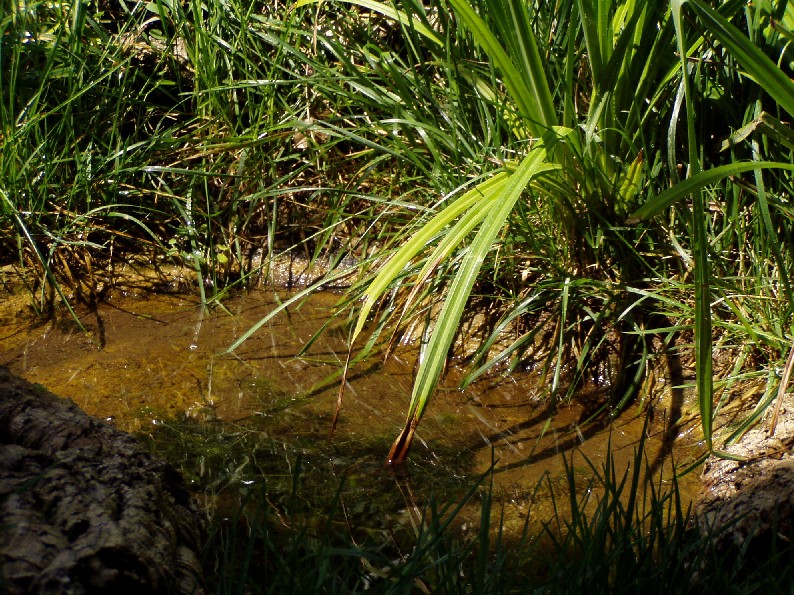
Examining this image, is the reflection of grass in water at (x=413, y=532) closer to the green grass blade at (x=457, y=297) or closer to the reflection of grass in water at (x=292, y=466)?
the reflection of grass in water at (x=292, y=466)

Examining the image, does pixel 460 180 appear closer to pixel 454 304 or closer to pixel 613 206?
pixel 613 206

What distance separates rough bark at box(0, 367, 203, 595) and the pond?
503 mm

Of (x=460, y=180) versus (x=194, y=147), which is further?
(x=194, y=147)

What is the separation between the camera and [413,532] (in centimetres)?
218

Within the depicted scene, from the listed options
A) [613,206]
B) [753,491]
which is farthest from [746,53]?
[753,491]

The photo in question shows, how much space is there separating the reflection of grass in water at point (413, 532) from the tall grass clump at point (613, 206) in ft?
0.71

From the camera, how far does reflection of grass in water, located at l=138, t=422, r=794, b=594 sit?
5.17 feet

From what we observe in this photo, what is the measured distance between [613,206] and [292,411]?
1.21 metres

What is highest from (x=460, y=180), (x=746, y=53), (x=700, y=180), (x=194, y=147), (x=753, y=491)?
(x=746, y=53)

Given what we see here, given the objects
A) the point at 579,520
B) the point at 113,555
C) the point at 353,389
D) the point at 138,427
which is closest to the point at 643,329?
the point at 353,389

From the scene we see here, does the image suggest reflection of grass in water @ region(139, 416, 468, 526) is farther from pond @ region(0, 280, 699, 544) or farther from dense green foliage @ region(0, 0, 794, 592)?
dense green foliage @ region(0, 0, 794, 592)

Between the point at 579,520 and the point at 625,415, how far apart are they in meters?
1.20

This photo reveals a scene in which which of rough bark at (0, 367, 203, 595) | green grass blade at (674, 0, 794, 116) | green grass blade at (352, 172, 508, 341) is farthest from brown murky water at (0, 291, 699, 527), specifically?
green grass blade at (674, 0, 794, 116)

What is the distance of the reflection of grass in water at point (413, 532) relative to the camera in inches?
62.0
